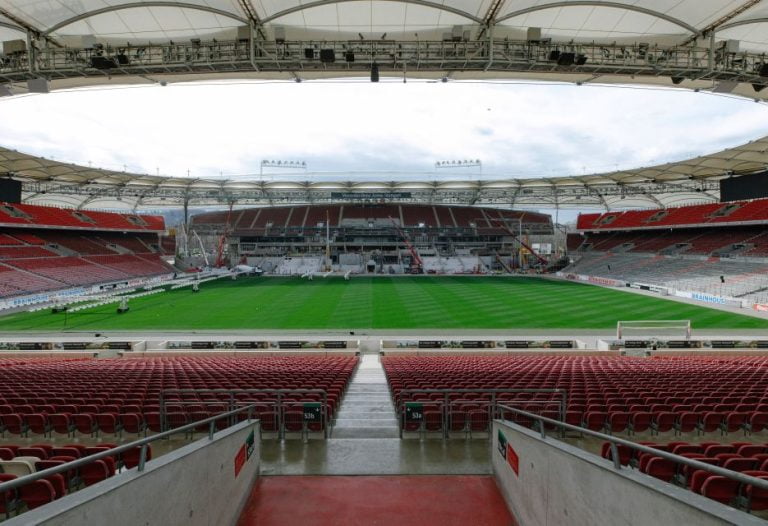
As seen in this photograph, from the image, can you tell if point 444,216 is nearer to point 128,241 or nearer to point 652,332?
point 128,241

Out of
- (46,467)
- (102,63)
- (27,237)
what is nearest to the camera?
(46,467)

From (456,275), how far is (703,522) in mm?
63706

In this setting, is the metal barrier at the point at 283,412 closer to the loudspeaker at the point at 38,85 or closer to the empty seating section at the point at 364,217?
the loudspeaker at the point at 38,85

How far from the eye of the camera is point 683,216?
58344 millimetres

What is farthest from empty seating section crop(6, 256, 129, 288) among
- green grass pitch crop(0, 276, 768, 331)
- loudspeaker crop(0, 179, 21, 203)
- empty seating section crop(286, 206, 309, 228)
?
empty seating section crop(286, 206, 309, 228)

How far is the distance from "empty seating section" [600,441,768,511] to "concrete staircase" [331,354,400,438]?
428 centimetres

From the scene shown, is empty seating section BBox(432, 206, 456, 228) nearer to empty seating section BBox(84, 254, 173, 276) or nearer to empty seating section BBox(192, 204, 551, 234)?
empty seating section BBox(192, 204, 551, 234)

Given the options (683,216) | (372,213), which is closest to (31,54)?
(683,216)

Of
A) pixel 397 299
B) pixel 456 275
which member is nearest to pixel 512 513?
pixel 397 299

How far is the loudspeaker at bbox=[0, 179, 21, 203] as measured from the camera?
49312mm

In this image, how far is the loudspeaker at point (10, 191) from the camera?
49.3m

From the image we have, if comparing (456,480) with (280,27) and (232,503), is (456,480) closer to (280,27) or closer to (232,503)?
(232,503)

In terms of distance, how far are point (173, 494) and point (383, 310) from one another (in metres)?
30.9

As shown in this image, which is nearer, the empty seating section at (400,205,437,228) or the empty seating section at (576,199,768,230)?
the empty seating section at (576,199,768,230)
